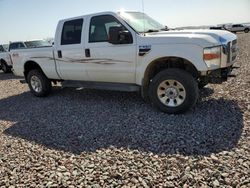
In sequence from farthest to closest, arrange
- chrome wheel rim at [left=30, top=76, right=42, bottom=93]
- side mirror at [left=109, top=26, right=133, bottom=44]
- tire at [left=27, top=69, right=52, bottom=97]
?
chrome wheel rim at [left=30, top=76, right=42, bottom=93], tire at [left=27, top=69, right=52, bottom=97], side mirror at [left=109, top=26, right=133, bottom=44]

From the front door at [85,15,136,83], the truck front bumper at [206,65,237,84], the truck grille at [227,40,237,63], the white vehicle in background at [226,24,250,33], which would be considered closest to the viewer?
the truck front bumper at [206,65,237,84]

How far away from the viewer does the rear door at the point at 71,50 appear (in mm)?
7266

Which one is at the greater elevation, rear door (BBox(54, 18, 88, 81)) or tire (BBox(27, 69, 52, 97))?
rear door (BBox(54, 18, 88, 81))

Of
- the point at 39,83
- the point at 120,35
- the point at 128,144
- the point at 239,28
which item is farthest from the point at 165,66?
the point at 239,28

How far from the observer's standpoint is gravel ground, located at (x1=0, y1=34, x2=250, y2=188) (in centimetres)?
376

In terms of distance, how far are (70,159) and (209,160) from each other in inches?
78.0

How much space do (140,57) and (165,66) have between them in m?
0.57

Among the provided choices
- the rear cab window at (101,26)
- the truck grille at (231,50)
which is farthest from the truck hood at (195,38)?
the rear cab window at (101,26)

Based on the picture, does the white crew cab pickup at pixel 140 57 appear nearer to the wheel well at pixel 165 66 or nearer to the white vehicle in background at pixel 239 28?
the wheel well at pixel 165 66

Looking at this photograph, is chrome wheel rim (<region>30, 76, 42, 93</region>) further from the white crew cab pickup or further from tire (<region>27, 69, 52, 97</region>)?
the white crew cab pickup

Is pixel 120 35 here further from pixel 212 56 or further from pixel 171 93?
pixel 212 56

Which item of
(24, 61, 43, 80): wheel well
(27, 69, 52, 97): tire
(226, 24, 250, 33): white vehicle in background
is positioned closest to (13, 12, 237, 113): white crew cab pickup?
(27, 69, 52, 97): tire

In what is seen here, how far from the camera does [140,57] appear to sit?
6172mm

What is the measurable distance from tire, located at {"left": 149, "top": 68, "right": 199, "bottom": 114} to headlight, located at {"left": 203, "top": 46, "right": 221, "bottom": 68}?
0.45 meters
